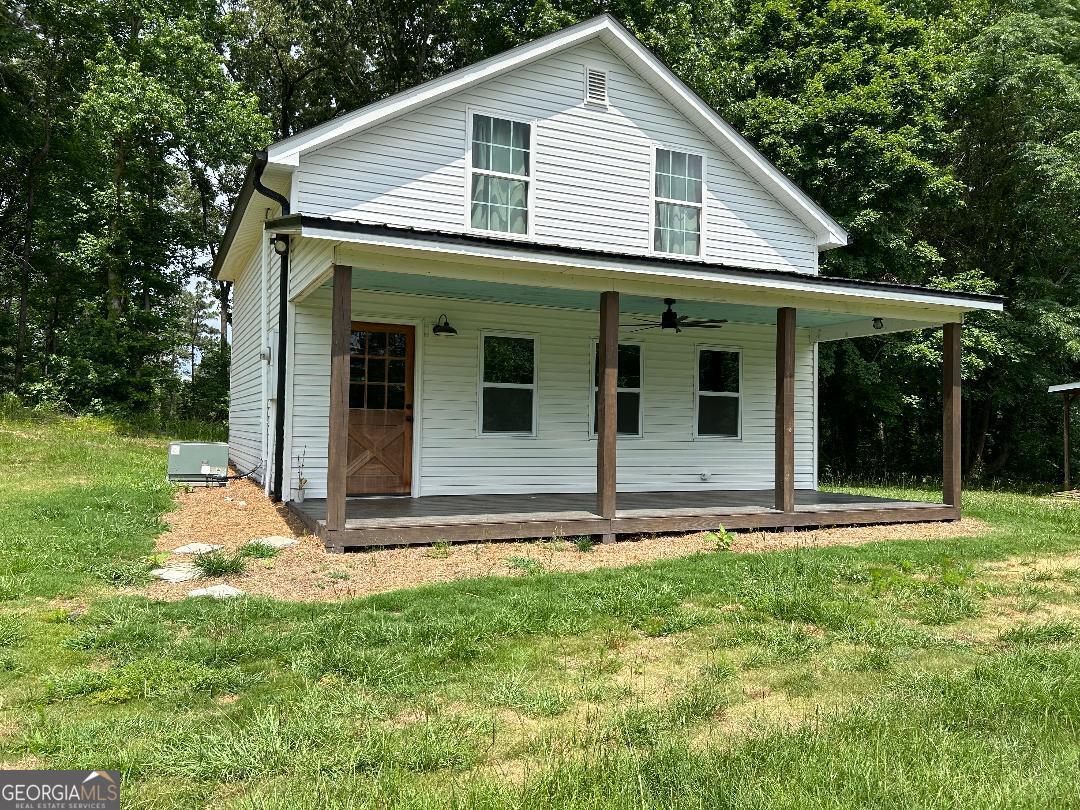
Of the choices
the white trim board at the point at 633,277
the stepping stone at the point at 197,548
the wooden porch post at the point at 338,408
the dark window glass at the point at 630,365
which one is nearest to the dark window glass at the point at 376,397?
the white trim board at the point at 633,277

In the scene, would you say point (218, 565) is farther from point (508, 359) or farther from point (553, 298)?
point (553, 298)

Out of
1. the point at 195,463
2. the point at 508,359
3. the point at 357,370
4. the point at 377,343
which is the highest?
the point at 377,343

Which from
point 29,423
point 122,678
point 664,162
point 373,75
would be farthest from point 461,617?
point 373,75

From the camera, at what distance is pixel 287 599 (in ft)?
17.1

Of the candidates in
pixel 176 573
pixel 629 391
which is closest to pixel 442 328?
pixel 629 391

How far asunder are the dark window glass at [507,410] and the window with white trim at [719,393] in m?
2.96

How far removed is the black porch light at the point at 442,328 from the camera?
9.88 m

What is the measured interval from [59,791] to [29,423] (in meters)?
16.8

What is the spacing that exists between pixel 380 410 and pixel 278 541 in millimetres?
3073

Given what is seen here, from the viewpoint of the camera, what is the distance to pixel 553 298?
32.5 ft

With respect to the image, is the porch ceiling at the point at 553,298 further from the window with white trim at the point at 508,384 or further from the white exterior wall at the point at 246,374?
the white exterior wall at the point at 246,374

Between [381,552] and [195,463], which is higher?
[195,463]

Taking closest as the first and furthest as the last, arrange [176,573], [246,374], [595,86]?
[176,573], [595,86], [246,374]

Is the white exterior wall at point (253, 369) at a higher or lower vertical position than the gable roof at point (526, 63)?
lower
